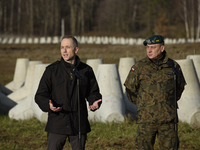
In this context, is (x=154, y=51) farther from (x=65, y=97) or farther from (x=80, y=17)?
(x=80, y=17)

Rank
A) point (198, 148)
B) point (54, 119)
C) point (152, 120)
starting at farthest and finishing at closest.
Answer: point (198, 148)
point (152, 120)
point (54, 119)

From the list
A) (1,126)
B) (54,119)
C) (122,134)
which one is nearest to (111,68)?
(122,134)

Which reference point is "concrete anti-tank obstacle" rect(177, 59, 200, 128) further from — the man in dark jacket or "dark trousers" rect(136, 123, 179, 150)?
the man in dark jacket

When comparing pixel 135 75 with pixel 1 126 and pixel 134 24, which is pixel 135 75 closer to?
pixel 1 126

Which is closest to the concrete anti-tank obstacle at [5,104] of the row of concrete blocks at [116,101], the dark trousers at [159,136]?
the row of concrete blocks at [116,101]

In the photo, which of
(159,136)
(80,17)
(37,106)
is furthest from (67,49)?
(80,17)

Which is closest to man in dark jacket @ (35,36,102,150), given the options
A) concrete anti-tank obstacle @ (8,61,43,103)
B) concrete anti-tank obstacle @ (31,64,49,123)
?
concrete anti-tank obstacle @ (31,64,49,123)

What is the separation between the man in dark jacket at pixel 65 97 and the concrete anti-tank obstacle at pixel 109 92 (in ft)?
13.9

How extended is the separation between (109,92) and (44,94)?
4.68m

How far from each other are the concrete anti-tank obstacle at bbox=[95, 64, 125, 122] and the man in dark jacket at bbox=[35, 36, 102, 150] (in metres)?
4.24

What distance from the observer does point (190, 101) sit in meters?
7.25

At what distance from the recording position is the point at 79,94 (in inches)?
133

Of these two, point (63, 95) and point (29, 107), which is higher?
point (63, 95)

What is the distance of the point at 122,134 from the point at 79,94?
11.3 feet
